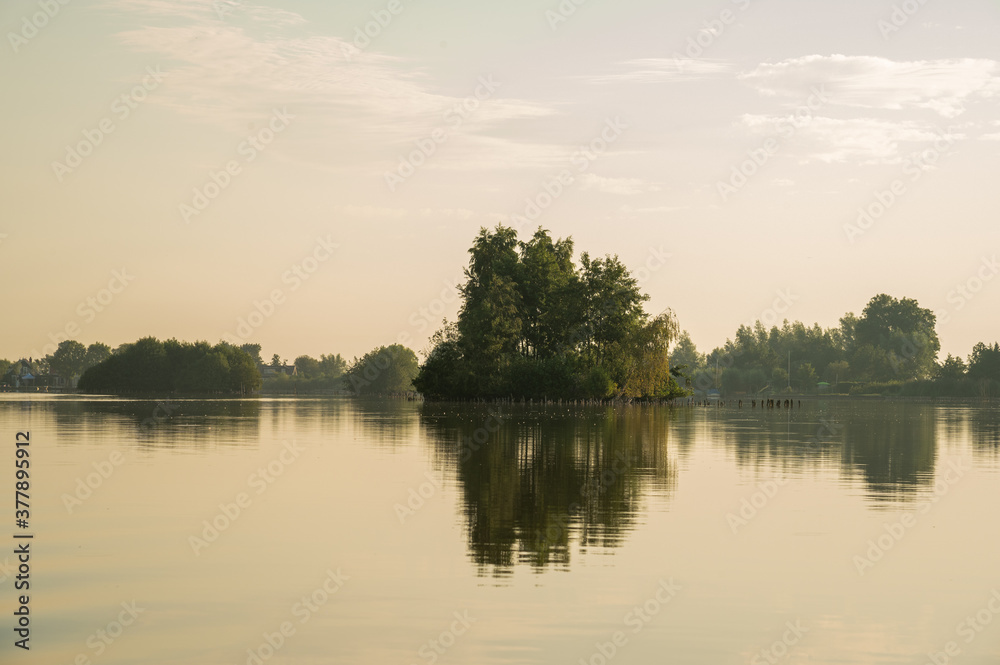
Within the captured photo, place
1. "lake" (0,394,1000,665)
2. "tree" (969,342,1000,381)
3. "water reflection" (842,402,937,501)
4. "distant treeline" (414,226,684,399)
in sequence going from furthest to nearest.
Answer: "tree" (969,342,1000,381)
"distant treeline" (414,226,684,399)
"water reflection" (842,402,937,501)
"lake" (0,394,1000,665)

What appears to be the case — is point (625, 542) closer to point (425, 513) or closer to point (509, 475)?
point (425, 513)

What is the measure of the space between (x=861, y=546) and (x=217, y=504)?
12.9 m

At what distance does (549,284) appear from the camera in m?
112

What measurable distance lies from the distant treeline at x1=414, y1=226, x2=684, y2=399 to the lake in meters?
73.0

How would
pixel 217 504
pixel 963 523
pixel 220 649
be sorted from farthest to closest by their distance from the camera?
1. pixel 217 504
2. pixel 963 523
3. pixel 220 649

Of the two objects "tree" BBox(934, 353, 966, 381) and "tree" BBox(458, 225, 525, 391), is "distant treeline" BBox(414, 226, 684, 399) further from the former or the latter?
"tree" BBox(934, 353, 966, 381)

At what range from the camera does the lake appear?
10.9 m

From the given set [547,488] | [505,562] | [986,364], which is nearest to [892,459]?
[547,488]

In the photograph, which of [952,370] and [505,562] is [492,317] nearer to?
[505,562]

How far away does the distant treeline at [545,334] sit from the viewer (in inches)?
4085

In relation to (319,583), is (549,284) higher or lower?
higher

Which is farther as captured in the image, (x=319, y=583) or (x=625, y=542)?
(x=625, y=542)

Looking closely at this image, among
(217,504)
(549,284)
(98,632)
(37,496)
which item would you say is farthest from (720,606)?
(549,284)

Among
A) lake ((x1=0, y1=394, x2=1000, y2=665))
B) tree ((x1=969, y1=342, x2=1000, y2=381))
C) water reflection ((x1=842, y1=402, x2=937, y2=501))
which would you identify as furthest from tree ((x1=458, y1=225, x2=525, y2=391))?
tree ((x1=969, y1=342, x2=1000, y2=381))
